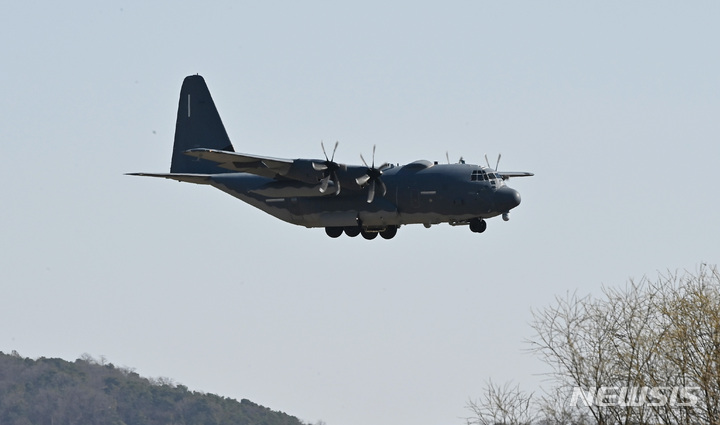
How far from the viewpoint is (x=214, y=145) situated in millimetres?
65000

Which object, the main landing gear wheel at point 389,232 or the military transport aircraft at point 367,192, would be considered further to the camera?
the main landing gear wheel at point 389,232

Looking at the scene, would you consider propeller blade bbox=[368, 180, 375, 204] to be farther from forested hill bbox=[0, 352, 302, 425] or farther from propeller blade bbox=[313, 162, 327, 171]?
forested hill bbox=[0, 352, 302, 425]

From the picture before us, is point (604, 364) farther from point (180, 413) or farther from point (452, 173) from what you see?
point (180, 413)

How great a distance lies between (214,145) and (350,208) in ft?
39.4

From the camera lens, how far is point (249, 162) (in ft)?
180

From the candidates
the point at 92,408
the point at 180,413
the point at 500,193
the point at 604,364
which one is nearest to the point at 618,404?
the point at 604,364

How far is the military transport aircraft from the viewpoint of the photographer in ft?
178

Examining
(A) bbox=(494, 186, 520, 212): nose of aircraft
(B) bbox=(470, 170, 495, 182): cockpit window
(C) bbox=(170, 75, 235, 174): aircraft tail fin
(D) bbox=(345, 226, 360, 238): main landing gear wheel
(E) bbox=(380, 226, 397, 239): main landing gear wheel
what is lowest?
(D) bbox=(345, 226, 360, 238): main landing gear wheel

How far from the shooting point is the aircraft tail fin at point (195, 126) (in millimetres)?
64938

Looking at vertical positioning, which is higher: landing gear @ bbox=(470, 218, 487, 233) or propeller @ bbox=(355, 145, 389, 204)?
propeller @ bbox=(355, 145, 389, 204)

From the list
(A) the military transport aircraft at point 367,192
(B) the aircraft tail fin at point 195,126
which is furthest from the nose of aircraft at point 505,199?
(B) the aircraft tail fin at point 195,126

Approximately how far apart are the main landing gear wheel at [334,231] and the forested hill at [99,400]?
117371mm

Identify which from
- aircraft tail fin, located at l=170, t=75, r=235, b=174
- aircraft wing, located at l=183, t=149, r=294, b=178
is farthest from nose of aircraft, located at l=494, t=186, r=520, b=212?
aircraft tail fin, located at l=170, t=75, r=235, b=174

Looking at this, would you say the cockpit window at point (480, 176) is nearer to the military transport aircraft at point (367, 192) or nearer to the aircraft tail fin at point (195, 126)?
the military transport aircraft at point (367, 192)
